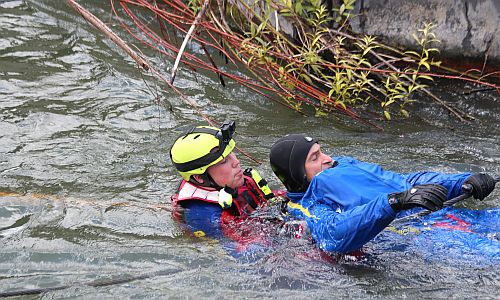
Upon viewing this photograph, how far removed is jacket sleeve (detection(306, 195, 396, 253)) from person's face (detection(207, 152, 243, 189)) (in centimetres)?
83

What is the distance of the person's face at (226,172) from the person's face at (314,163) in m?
0.67

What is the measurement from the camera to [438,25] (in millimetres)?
8266

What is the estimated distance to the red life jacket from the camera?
214 inches

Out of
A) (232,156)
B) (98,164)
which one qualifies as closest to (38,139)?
(98,164)

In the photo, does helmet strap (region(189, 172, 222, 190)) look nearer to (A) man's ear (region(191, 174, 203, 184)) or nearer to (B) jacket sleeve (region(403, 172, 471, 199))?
(A) man's ear (region(191, 174, 203, 184))

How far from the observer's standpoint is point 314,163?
5.20 metres

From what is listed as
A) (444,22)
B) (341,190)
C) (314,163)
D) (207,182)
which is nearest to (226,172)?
(207,182)

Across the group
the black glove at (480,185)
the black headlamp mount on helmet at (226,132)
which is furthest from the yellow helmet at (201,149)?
the black glove at (480,185)

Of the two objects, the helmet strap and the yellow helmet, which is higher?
the yellow helmet

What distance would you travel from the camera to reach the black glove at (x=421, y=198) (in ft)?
13.7

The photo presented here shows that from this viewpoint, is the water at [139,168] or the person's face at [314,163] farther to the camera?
the person's face at [314,163]

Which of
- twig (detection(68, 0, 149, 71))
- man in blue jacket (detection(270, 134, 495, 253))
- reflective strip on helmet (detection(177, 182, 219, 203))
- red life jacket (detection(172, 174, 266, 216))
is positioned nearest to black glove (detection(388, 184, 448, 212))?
man in blue jacket (detection(270, 134, 495, 253))

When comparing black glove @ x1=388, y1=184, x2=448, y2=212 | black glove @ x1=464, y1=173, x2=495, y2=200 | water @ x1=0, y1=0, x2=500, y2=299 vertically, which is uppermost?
black glove @ x1=388, y1=184, x2=448, y2=212

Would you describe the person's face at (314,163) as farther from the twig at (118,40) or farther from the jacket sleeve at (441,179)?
the twig at (118,40)
